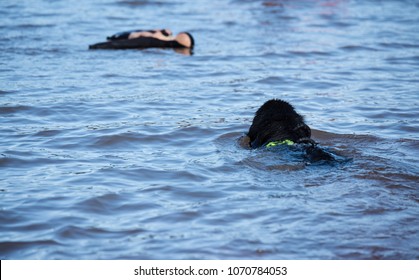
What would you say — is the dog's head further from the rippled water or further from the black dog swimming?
the rippled water

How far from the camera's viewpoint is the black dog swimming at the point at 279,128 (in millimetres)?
7641

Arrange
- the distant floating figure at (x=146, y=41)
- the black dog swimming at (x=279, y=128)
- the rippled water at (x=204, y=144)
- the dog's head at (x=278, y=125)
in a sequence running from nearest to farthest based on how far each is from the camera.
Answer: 1. the rippled water at (x=204, y=144)
2. the black dog swimming at (x=279, y=128)
3. the dog's head at (x=278, y=125)
4. the distant floating figure at (x=146, y=41)

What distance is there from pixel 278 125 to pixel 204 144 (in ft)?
3.35

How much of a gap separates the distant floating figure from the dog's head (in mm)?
5877

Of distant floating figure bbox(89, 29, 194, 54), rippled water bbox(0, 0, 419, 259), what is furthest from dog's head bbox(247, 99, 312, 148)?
distant floating figure bbox(89, 29, 194, 54)

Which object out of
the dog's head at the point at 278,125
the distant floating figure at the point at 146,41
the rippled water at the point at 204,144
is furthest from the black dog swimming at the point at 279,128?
the distant floating figure at the point at 146,41

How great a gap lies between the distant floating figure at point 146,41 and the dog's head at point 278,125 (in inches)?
231

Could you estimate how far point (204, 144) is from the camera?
27.8 ft

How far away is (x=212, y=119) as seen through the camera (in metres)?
9.51

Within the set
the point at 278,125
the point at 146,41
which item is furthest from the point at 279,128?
the point at 146,41

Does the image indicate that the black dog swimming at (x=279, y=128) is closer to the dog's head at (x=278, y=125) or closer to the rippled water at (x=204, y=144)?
the dog's head at (x=278, y=125)
